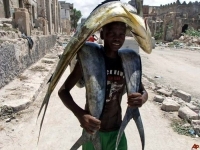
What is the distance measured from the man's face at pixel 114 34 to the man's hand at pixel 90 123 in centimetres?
51

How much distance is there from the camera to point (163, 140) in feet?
11.8

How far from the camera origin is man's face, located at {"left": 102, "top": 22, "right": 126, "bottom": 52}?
1372 mm

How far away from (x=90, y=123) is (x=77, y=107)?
0.59 ft

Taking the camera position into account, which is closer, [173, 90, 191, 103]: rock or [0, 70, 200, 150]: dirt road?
[0, 70, 200, 150]: dirt road

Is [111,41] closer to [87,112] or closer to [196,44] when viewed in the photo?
[87,112]

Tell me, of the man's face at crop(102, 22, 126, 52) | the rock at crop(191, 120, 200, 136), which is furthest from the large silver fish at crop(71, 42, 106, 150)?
the rock at crop(191, 120, 200, 136)

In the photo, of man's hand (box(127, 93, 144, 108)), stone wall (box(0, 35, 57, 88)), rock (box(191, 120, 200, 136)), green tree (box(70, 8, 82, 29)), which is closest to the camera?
man's hand (box(127, 93, 144, 108))

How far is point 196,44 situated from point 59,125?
26.7 metres

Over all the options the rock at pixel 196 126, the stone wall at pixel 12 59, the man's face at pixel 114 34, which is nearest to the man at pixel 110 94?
the man's face at pixel 114 34

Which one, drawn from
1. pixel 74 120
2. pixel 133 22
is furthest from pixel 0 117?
pixel 133 22

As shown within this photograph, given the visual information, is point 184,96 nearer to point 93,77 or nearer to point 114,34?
point 114,34

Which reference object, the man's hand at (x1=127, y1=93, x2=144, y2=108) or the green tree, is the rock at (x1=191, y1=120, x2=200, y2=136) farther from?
the green tree

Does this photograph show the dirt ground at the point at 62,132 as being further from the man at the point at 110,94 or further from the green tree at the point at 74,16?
the green tree at the point at 74,16

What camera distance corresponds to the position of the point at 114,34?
1399 millimetres
